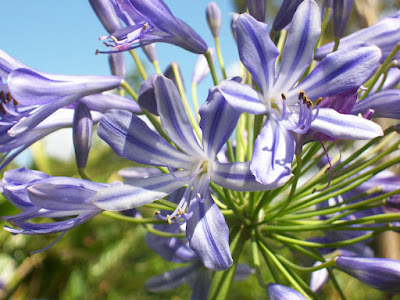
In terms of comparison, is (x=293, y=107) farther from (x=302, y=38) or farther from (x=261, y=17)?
(x=261, y=17)

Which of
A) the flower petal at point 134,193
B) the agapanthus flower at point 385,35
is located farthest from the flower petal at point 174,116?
the agapanthus flower at point 385,35

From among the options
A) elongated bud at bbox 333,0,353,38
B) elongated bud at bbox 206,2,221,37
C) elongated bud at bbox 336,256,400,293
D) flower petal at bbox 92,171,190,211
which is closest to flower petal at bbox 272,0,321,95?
elongated bud at bbox 333,0,353,38

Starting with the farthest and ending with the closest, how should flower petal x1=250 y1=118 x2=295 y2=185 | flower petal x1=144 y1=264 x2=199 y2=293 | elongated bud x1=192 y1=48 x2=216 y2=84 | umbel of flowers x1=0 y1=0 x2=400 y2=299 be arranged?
elongated bud x1=192 y1=48 x2=216 y2=84 < flower petal x1=144 y1=264 x2=199 y2=293 < umbel of flowers x1=0 y1=0 x2=400 y2=299 < flower petal x1=250 y1=118 x2=295 y2=185

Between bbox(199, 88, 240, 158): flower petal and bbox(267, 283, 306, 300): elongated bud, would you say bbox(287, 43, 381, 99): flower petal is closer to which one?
bbox(199, 88, 240, 158): flower petal

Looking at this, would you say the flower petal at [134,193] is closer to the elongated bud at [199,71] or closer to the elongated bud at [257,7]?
the elongated bud at [257,7]

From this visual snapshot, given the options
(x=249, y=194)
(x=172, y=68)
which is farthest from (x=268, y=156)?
(x=172, y=68)

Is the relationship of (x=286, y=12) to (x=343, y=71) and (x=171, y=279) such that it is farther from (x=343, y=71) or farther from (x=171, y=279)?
(x=171, y=279)
